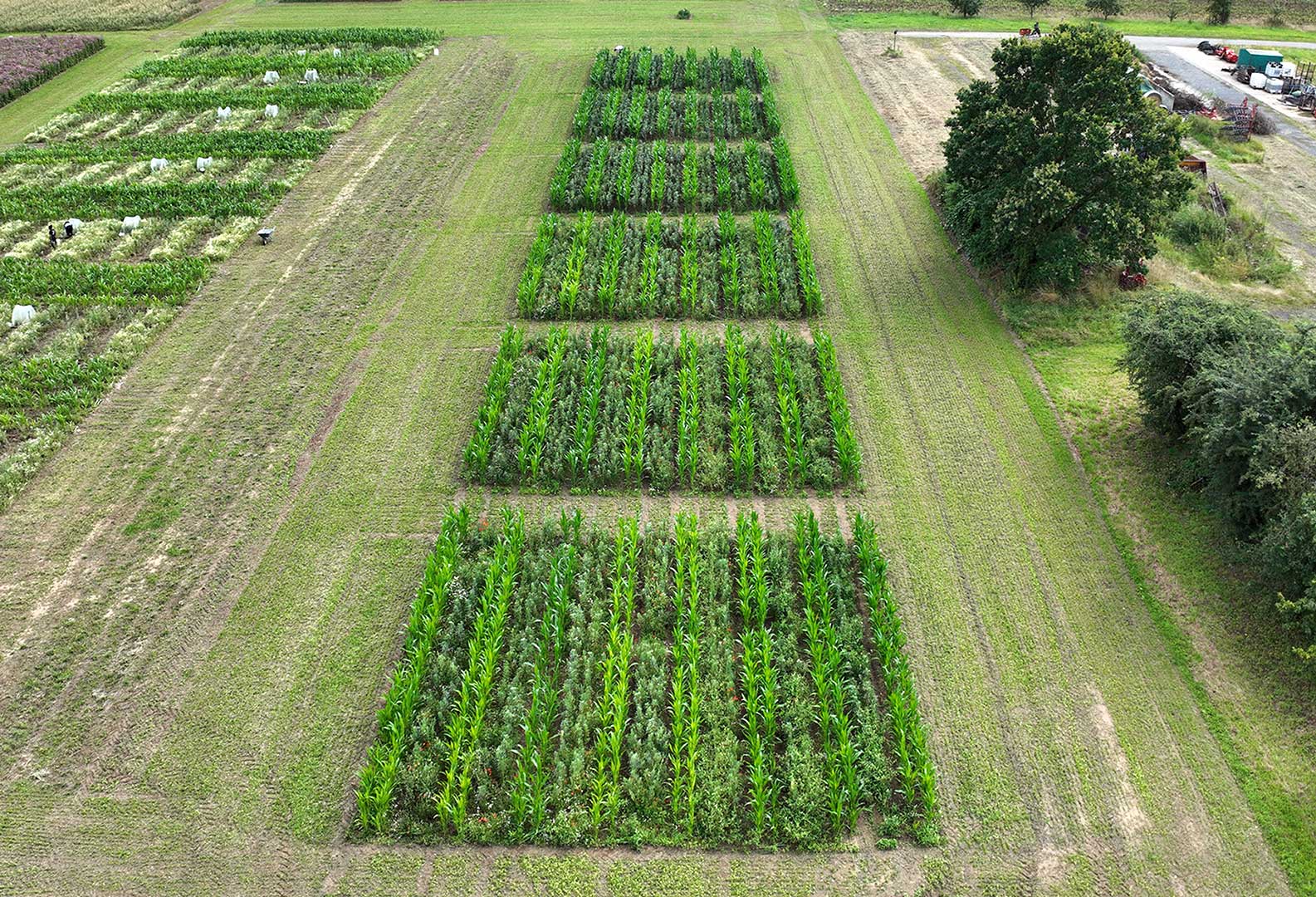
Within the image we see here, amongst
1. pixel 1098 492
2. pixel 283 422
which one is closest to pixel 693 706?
pixel 1098 492

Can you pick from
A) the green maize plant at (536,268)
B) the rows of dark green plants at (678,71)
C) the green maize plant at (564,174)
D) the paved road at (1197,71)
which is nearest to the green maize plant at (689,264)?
the green maize plant at (536,268)

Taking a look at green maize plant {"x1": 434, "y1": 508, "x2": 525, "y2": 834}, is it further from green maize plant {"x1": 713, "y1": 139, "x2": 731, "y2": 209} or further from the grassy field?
green maize plant {"x1": 713, "y1": 139, "x2": 731, "y2": 209}

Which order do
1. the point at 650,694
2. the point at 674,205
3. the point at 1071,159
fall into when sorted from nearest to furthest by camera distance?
the point at 650,694, the point at 1071,159, the point at 674,205

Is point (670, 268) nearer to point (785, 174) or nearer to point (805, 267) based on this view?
point (805, 267)

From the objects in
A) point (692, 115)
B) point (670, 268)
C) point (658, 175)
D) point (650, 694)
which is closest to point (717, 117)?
point (692, 115)

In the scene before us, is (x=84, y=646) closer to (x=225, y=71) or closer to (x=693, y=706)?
(x=693, y=706)

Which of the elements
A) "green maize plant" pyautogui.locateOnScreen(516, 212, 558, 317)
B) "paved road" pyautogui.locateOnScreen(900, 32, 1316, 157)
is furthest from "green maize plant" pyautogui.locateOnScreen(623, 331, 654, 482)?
"paved road" pyautogui.locateOnScreen(900, 32, 1316, 157)
